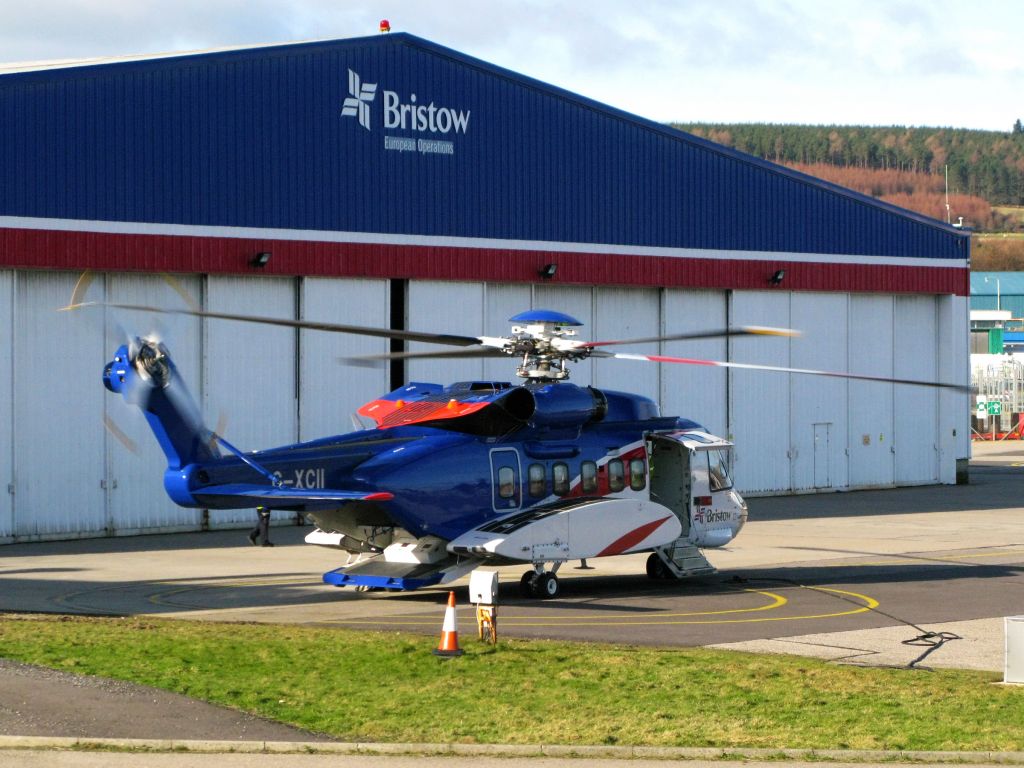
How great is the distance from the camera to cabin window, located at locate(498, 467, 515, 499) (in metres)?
25.0

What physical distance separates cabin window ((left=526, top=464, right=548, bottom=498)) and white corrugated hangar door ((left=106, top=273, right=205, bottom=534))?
41.6ft

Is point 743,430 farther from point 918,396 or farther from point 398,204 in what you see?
point 398,204

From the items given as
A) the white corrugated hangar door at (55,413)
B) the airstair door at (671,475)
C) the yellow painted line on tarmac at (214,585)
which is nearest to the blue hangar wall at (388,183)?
the white corrugated hangar door at (55,413)

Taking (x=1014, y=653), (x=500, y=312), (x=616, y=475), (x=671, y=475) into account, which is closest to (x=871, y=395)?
(x=500, y=312)

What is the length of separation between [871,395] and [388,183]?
62.3 feet

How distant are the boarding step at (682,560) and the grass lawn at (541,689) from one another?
7784 millimetres

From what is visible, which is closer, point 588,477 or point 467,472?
point 467,472

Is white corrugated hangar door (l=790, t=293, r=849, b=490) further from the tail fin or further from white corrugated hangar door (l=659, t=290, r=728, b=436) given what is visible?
the tail fin

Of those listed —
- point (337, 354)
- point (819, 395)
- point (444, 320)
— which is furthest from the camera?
point (819, 395)

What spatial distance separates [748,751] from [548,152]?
31.1 m

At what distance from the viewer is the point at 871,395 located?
50000 mm

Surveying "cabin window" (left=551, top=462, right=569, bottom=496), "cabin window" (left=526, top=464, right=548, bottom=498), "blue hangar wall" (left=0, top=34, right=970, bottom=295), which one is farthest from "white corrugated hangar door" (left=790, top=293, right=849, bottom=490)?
"cabin window" (left=526, top=464, right=548, bottom=498)

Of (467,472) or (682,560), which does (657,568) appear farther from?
(467,472)

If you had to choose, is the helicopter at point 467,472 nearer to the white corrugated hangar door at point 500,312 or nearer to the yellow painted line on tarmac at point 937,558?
the yellow painted line on tarmac at point 937,558
